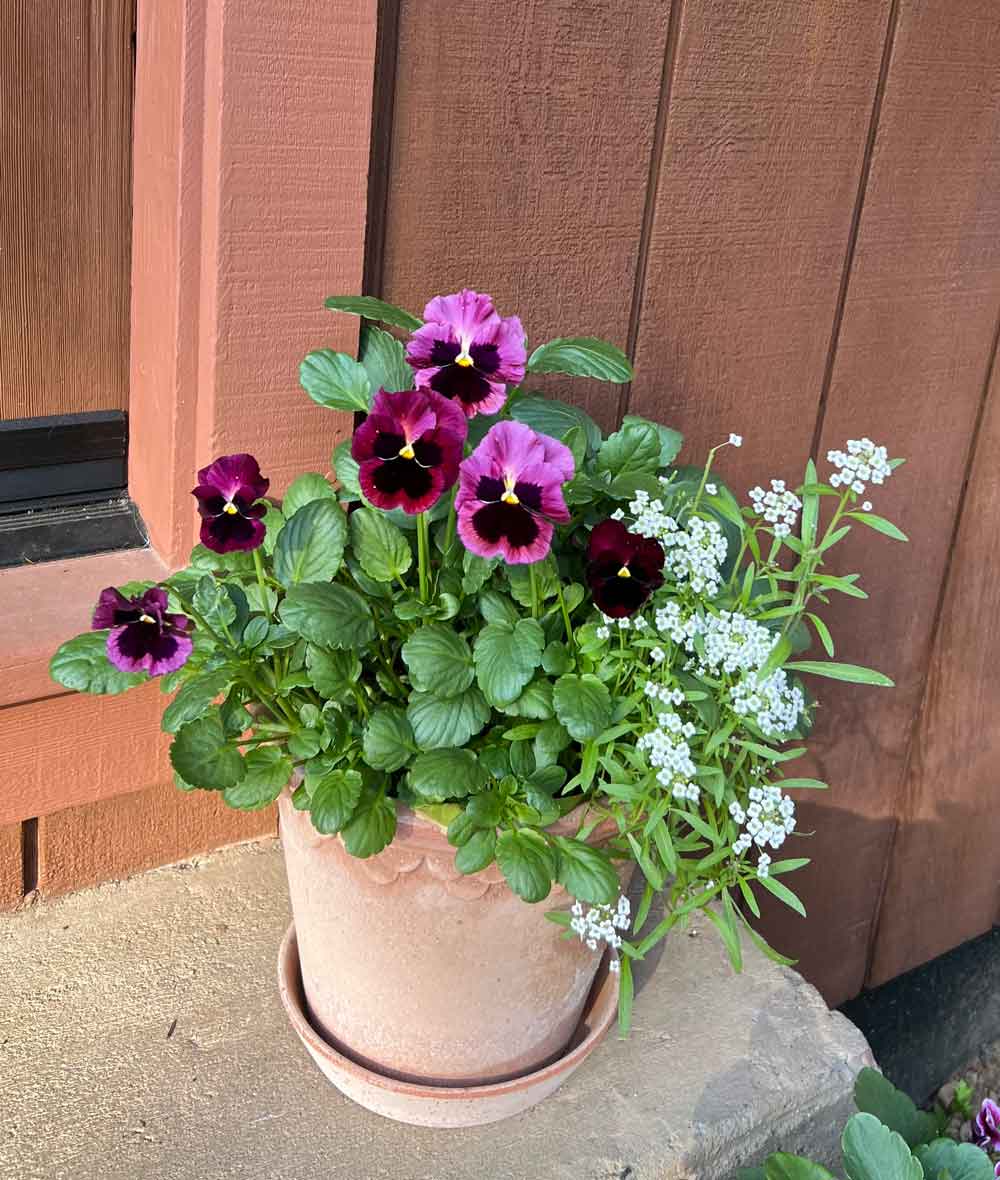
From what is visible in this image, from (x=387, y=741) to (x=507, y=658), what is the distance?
120 mm

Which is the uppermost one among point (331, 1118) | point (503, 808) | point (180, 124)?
point (180, 124)

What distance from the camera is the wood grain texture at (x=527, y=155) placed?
129 cm

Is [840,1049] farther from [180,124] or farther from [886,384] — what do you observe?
[180,124]

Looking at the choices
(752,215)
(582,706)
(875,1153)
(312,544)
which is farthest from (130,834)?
(752,215)

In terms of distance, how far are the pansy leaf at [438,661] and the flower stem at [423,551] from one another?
0.10 feet

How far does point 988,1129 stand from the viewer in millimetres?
1701

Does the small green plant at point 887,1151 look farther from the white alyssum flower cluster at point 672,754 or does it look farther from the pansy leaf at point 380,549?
the pansy leaf at point 380,549

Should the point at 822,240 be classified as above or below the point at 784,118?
below

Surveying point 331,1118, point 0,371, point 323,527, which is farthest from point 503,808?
point 0,371

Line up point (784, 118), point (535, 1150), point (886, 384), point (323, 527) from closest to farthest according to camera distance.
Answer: point (323, 527), point (535, 1150), point (784, 118), point (886, 384)

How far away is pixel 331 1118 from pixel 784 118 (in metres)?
1.16

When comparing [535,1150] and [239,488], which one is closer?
[239,488]

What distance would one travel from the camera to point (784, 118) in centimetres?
155

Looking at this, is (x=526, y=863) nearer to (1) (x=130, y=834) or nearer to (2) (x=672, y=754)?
(2) (x=672, y=754)
